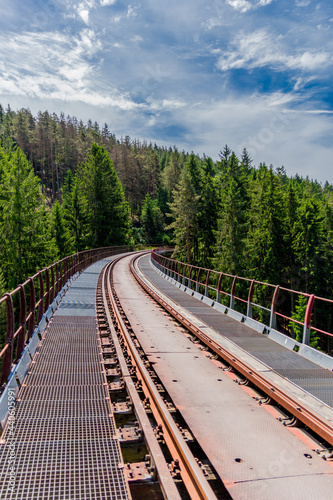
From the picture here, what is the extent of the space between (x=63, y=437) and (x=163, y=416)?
1438 mm

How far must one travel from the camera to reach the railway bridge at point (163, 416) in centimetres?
356

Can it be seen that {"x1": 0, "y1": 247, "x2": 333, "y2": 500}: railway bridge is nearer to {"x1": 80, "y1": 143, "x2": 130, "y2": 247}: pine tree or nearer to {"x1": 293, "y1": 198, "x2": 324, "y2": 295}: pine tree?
{"x1": 293, "y1": 198, "x2": 324, "y2": 295}: pine tree

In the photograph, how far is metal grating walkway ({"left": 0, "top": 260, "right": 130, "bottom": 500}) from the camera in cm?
331

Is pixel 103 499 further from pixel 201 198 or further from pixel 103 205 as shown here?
pixel 103 205

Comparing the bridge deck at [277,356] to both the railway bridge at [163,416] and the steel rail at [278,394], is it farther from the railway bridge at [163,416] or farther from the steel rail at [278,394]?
the steel rail at [278,394]

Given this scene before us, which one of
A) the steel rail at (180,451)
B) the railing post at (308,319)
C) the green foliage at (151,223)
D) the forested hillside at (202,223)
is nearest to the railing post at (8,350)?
the steel rail at (180,451)

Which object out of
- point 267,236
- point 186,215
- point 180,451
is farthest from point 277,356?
point 186,215

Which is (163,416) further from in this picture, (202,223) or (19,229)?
(202,223)

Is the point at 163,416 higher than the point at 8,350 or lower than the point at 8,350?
lower

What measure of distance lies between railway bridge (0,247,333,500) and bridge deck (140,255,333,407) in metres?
0.03

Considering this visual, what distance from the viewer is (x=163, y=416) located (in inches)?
196

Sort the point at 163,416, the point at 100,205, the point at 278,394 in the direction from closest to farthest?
the point at 163,416
the point at 278,394
the point at 100,205

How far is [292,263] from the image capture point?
1806 inches

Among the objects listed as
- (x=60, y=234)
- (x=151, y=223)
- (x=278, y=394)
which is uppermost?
(x=151, y=223)
